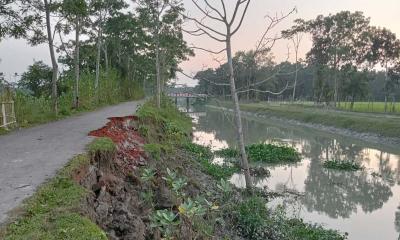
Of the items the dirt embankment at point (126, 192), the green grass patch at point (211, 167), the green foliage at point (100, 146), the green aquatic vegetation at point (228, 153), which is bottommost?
the green aquatic vegetation at point (228, 153)

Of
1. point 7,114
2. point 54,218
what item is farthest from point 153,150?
point 54,218

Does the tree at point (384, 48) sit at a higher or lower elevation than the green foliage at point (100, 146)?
higher

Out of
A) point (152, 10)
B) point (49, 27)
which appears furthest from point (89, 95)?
point (49, 27)

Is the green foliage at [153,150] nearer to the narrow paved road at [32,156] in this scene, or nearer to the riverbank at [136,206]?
the riverbank at [136,206]

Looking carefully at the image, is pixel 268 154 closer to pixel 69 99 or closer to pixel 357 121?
pixel 69 99

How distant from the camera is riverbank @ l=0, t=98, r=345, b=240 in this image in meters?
5.42

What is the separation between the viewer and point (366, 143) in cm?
3192

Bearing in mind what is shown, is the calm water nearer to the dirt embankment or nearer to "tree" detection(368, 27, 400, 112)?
the dirt embankment

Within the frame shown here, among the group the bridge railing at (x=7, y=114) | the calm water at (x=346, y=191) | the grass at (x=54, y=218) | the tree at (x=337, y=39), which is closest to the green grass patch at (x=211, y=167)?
the calm water at (x=346, y=191)

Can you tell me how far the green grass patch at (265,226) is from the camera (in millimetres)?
9828

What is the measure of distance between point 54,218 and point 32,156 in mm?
3876

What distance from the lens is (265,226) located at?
1002cm

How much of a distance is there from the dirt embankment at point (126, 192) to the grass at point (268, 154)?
9.24 metres

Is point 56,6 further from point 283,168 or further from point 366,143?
point 366,143
